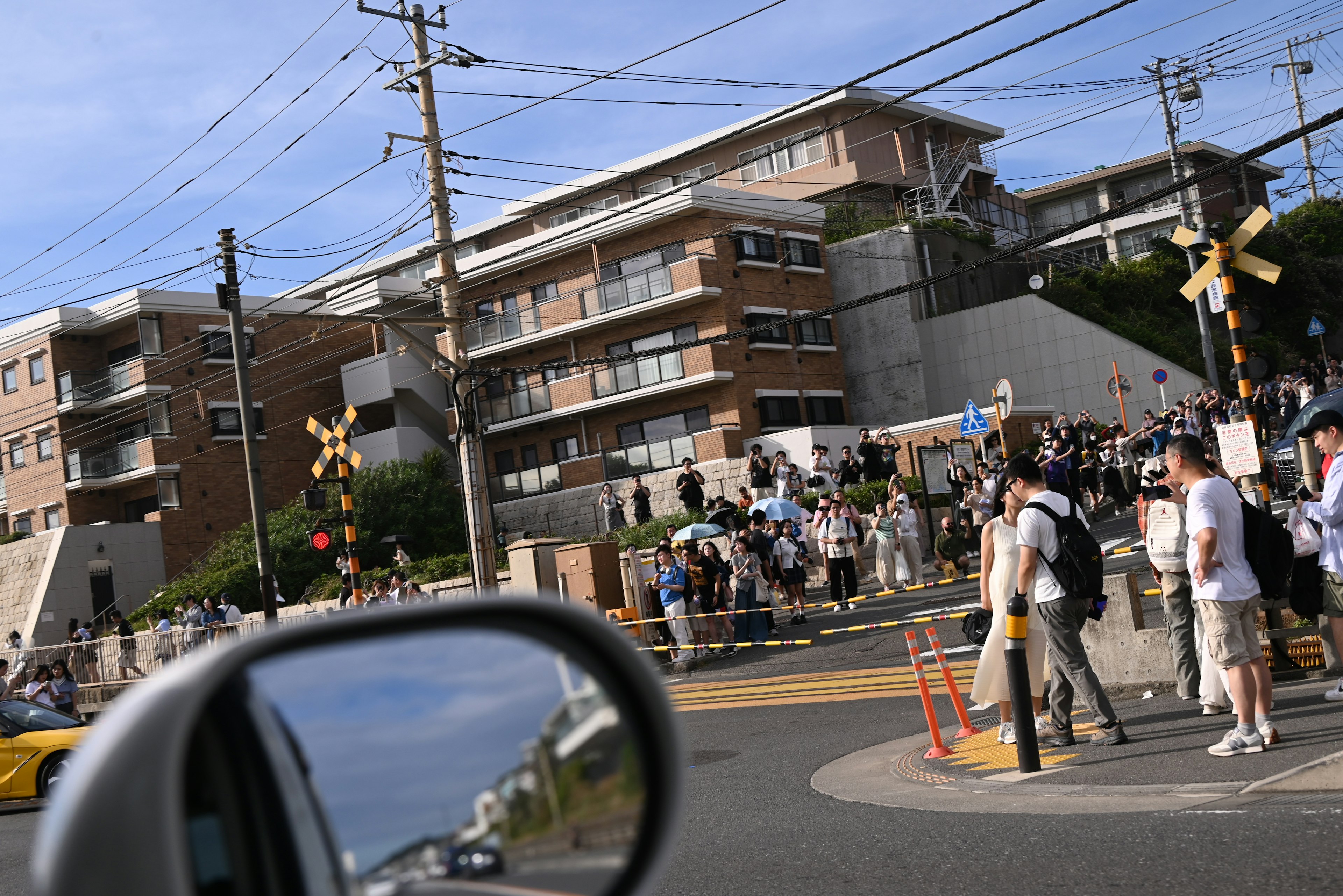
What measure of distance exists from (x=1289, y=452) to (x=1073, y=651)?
58.3 feet

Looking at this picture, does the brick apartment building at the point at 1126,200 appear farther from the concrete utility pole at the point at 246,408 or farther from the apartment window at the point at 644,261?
the concrete utility pole at the point at 246,408

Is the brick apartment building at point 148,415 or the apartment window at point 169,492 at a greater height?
the brick apartment building at point 148,415

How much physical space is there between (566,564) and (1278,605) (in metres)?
12.6

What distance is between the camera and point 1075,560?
26.5 feet

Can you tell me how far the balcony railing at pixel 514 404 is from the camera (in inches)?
1628

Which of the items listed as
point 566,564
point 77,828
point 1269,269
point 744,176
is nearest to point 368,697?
point 77,828

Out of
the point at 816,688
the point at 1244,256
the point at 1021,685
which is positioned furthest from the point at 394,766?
the point at 816,688

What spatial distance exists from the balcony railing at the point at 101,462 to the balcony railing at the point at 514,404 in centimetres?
1222

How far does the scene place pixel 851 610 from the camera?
20.4 meters

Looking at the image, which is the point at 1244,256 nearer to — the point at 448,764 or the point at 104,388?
the point at 448,764

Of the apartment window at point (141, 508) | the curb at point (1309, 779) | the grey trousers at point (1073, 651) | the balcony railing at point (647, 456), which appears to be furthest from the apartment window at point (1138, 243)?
the curb at point (1309, 779)

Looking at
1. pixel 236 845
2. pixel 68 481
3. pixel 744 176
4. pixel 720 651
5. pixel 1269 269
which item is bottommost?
pixel 720 651

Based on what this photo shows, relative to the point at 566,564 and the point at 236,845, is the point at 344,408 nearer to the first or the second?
the point at 566,564

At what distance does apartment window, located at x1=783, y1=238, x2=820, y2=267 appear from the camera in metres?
40.3
